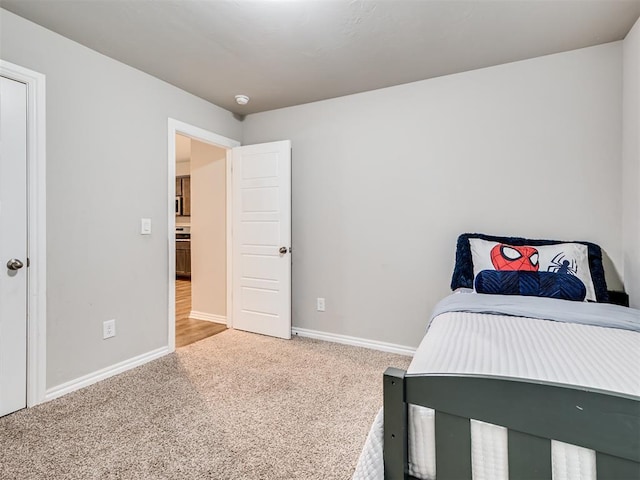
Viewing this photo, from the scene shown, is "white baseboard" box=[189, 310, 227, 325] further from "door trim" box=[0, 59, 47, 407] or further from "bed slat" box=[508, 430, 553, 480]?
"bed slat" box=[508, 430, 553, 480]

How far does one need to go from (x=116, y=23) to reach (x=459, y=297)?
2662 millimetres

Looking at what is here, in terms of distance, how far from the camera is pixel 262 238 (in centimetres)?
342

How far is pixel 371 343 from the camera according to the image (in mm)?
3105

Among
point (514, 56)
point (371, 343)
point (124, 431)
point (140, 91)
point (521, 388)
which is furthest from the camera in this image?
point (371, 343)

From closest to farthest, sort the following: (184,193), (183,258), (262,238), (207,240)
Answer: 1. (262,238)
2. (207,240)
3. (183,258)
4. (184,193)

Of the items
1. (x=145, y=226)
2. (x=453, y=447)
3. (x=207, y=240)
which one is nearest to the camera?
(x=453, y=447)

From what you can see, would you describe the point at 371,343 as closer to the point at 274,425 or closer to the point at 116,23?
the point at 274,425

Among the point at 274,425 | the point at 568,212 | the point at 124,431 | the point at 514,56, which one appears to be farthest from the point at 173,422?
the point at 514,56

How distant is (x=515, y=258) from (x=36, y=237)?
120 inches

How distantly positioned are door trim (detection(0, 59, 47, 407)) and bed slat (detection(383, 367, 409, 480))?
225 cm

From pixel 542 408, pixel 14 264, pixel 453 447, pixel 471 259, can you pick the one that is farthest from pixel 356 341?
pixel 14 264

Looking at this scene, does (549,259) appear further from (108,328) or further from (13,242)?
(13,242)

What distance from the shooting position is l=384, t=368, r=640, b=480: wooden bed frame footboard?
0.71 metres

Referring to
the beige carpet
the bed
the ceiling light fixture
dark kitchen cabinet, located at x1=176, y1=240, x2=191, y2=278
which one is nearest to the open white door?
the ceiling light fixture
